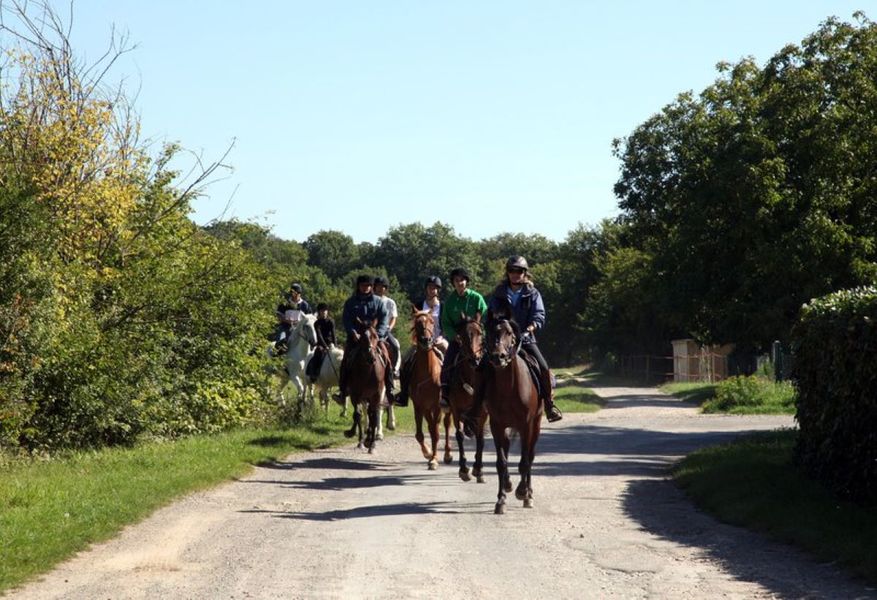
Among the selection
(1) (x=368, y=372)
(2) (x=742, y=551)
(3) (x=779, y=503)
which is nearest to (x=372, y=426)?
(1) (x=368, y=372)

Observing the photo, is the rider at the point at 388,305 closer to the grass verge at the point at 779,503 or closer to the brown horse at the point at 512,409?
the grass verge at the point at 779,503

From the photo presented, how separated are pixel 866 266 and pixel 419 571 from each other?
85.6 feet

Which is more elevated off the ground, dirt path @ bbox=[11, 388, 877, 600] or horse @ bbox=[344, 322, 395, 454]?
horse @ bbox=[344, 322, 395, 454]

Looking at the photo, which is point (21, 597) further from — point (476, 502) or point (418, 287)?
point (418, 287)

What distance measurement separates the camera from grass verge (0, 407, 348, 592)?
1103cm

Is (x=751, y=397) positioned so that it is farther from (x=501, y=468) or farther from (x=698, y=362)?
(x=698, y=362)

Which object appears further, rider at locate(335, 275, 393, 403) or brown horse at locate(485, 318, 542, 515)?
rider at locate(335, 275, 393, 403)

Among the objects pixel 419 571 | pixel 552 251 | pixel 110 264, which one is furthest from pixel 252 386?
pixel 552 251

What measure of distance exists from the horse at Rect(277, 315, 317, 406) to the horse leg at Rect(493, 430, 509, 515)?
41.4 feet

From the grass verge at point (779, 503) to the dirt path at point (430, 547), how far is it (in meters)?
0.26

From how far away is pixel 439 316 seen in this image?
64.0ft

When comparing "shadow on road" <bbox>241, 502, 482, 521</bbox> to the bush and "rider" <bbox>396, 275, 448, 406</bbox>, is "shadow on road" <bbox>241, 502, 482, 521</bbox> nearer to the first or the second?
"rider" <bbox>396, 275, 448, 406</bbox>

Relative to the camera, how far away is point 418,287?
137 meters

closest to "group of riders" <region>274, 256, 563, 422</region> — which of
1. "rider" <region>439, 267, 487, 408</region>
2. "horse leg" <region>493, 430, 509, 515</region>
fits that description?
"rider" <region>439, 267, 487, 408</region>
